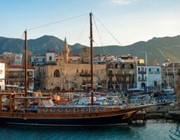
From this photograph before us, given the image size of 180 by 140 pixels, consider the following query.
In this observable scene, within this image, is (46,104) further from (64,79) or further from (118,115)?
(64,79)

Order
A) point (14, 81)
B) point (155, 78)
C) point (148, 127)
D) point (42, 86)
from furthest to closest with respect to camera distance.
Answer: point (155, 78), point (42, 86), point (14, 81), point (148, 127)

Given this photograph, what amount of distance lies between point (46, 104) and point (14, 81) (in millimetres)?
40482

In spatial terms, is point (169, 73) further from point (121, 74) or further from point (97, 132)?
point (97, 132)

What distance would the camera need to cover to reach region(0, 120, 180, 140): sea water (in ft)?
121

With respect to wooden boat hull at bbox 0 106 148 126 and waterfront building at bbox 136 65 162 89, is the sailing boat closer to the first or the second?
wooden boat hull at bbox 0 106 148 126

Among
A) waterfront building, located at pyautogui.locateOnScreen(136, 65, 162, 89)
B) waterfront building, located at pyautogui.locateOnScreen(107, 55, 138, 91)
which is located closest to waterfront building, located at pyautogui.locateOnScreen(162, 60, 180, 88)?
waterfront building, located at pyautogui.locateOnScreen(136, 65, 162, 89)

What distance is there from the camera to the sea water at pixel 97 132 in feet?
121

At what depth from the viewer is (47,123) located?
44.0 m

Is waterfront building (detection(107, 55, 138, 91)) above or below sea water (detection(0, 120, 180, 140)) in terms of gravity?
above

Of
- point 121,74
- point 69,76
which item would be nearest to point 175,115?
point 69,76

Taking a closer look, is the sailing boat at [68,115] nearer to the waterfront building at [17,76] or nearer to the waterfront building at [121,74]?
the waterfront building at [17,76]

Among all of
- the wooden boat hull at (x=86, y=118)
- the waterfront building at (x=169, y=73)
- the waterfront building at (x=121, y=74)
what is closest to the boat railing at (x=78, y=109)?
the wooden boat hull at (x=86, y=118)

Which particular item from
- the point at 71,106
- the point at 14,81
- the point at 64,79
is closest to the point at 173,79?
the point at 64,79

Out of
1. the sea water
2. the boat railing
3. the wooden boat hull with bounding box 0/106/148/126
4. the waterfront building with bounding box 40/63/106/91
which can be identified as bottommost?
the sea water
